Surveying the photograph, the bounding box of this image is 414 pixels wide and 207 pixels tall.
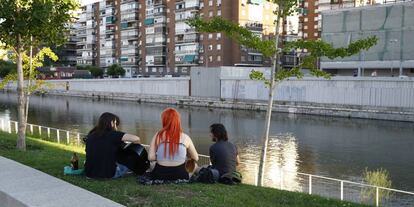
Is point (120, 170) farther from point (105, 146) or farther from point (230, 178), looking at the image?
point (230, 178)

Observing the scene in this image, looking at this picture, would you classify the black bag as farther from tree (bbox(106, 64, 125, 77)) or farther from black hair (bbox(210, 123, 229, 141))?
tree (bbox(106, 64, 125, 77))

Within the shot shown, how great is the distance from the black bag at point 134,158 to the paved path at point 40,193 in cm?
131

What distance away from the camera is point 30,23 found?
1369cm

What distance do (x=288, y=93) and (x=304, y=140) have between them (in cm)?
2669

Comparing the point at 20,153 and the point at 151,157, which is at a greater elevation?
the point at 151,157

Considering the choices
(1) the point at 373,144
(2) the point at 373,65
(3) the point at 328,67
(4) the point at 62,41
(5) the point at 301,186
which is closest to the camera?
(4) the point at 62,41

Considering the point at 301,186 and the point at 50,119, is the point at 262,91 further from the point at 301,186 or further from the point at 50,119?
the point at 301,186

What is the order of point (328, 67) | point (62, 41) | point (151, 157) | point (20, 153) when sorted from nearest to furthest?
point (151, 157), point (20, 153), point (62, 41), point (328, 67)

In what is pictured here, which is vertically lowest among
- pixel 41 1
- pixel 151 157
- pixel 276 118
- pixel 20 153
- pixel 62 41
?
pixel 276 118

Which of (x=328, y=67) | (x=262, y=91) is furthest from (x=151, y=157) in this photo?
(x=328, y=67)

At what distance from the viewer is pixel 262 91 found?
66.9m

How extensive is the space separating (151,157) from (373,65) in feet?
266

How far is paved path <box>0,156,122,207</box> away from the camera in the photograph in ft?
21.1

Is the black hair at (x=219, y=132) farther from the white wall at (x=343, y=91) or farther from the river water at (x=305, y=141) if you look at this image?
the white wall at (x=343, y=91)
